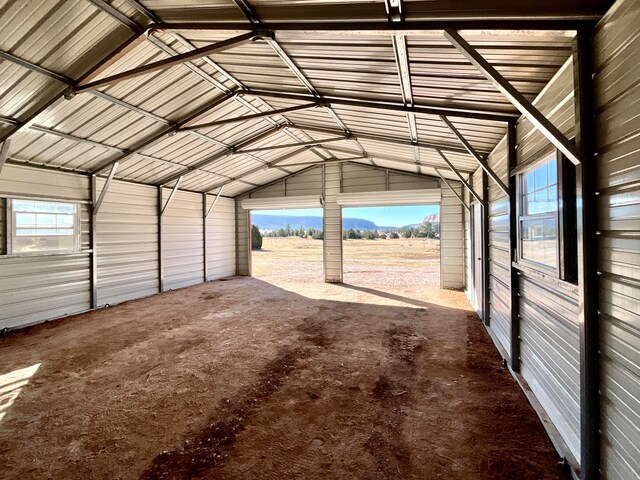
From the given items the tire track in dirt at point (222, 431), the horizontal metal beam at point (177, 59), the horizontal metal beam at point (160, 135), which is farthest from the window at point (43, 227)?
the tire track in dirt at point (222, 431)

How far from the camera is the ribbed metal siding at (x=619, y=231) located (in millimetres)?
1764

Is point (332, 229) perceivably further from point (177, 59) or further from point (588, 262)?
point (588, 262)

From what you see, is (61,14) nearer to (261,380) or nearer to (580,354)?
(261,380)

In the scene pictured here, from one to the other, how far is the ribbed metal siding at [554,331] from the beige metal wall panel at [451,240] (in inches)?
245

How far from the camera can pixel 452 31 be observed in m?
2.54

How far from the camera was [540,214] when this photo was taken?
3.32 meters

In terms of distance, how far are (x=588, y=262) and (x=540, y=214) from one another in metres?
1.35

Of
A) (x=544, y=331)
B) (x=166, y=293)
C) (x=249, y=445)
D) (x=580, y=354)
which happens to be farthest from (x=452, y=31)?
(x=166, y=293)

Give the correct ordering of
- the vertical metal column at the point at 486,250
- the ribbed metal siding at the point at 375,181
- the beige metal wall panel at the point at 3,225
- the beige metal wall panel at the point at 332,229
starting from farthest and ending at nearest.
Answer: the beige metal wall panel at the point at 332,229 < the ribbed metal siding at the point at 375,181 < the beige metal wall panel at the point at 3,225 < the vertical metal column at the point at 486,250

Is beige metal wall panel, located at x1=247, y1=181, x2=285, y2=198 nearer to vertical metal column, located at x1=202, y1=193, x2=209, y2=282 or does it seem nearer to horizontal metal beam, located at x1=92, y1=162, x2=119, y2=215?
vertical metal column, located at x1=202, y1=193, x2=209, y2=282

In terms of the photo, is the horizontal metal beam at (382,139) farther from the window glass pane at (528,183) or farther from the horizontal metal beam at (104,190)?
the horizontal metal beam at (104,190)

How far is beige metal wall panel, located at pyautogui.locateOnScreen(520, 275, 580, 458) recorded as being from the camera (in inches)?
98.3

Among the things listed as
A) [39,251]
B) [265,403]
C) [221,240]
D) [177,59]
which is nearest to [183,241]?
[221,240]

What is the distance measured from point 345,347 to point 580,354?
3.30m
